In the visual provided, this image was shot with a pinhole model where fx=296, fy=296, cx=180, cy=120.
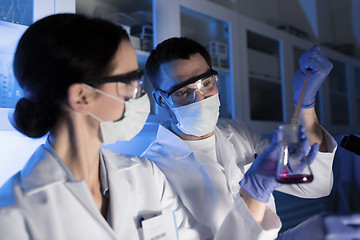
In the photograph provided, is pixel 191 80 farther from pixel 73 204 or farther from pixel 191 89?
pixel 73 204

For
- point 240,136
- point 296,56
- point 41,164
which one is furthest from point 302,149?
point 296,56

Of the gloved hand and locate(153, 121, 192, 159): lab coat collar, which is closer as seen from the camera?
the gloved hand

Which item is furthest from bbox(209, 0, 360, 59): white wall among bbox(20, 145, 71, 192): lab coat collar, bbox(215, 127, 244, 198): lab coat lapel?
bbox(20, 145, 71, 192): lab coat collar

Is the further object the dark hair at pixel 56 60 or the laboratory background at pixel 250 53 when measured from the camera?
the laboratory background at pixel 250 53

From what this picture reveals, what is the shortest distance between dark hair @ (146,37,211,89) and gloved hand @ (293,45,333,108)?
1.51 ft

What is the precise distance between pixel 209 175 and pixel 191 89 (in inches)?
16.7

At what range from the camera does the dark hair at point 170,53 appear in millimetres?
1443

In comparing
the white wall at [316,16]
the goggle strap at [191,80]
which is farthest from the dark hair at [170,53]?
the white wall at [316,16]

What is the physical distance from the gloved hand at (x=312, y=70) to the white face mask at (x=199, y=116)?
1.36ft

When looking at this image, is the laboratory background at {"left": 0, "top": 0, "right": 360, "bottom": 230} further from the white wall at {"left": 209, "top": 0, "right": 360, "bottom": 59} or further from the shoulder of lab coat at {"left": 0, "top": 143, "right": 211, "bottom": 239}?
the shoulder of lab coat at {"left": 0, "top": 143, "right": 211, "bottom": 239}

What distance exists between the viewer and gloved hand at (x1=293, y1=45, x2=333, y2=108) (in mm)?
1303

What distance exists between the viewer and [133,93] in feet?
3.59

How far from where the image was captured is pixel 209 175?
1430mm

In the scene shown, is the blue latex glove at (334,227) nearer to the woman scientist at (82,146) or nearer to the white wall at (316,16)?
the woman scientist at (82,146)
